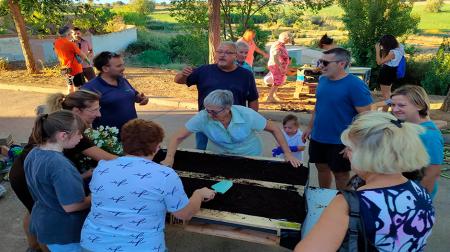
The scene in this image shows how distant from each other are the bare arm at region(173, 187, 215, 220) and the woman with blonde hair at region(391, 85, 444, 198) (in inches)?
55.4

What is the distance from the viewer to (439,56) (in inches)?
538

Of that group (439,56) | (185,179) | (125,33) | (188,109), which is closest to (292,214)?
(185,179)

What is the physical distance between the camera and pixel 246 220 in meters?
2.45

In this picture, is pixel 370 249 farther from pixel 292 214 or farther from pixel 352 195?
pixel 292 214

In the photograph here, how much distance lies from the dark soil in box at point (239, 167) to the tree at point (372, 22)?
13.7 metres

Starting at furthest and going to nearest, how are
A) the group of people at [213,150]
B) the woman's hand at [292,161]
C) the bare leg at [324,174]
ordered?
1. the bare leg at [324,174]
2. the woman's hand at [292,161]
3. the group of people at [213,150]

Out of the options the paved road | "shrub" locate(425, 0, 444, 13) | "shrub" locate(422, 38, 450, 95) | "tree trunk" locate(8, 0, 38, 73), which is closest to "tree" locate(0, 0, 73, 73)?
"tree trunk" locate(8, 0, 38, 73)

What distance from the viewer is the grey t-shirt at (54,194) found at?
7.15 feet

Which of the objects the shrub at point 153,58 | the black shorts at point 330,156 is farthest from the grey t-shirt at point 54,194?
the shrub at point 153,58

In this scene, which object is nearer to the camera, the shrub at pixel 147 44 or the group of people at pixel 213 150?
the group of people at pixel 213 150

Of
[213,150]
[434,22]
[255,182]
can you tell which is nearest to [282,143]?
[255,182]

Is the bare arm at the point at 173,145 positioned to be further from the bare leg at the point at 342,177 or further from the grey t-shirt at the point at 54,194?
the bare leg at the point at 342,177

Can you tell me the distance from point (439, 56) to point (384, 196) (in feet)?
47.3

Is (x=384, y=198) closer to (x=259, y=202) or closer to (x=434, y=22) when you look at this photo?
(x=259, y=202)
